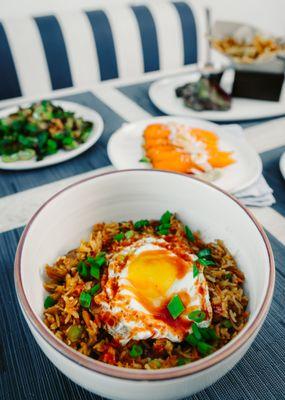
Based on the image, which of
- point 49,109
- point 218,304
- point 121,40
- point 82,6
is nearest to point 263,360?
point 218,304

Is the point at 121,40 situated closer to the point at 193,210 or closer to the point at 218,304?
the point at 193,210

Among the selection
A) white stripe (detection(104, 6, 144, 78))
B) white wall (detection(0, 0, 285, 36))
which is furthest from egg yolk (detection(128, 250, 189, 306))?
white wall (detection(0, 0, 285, 36))

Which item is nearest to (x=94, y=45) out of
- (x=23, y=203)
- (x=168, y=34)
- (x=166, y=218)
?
(x=168, y=34)

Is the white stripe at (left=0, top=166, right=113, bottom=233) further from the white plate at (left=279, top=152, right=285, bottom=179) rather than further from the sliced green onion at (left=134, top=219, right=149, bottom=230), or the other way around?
the white plate at (left=279, top=152, right=285, bottom=179)

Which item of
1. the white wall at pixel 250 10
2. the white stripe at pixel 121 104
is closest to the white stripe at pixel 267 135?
the white stripe at pixel 121 104

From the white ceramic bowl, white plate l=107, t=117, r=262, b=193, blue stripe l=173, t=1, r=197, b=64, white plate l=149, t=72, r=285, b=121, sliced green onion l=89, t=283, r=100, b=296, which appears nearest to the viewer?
the white ceramic bowl

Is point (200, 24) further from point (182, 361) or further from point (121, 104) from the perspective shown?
point (182, 361)
